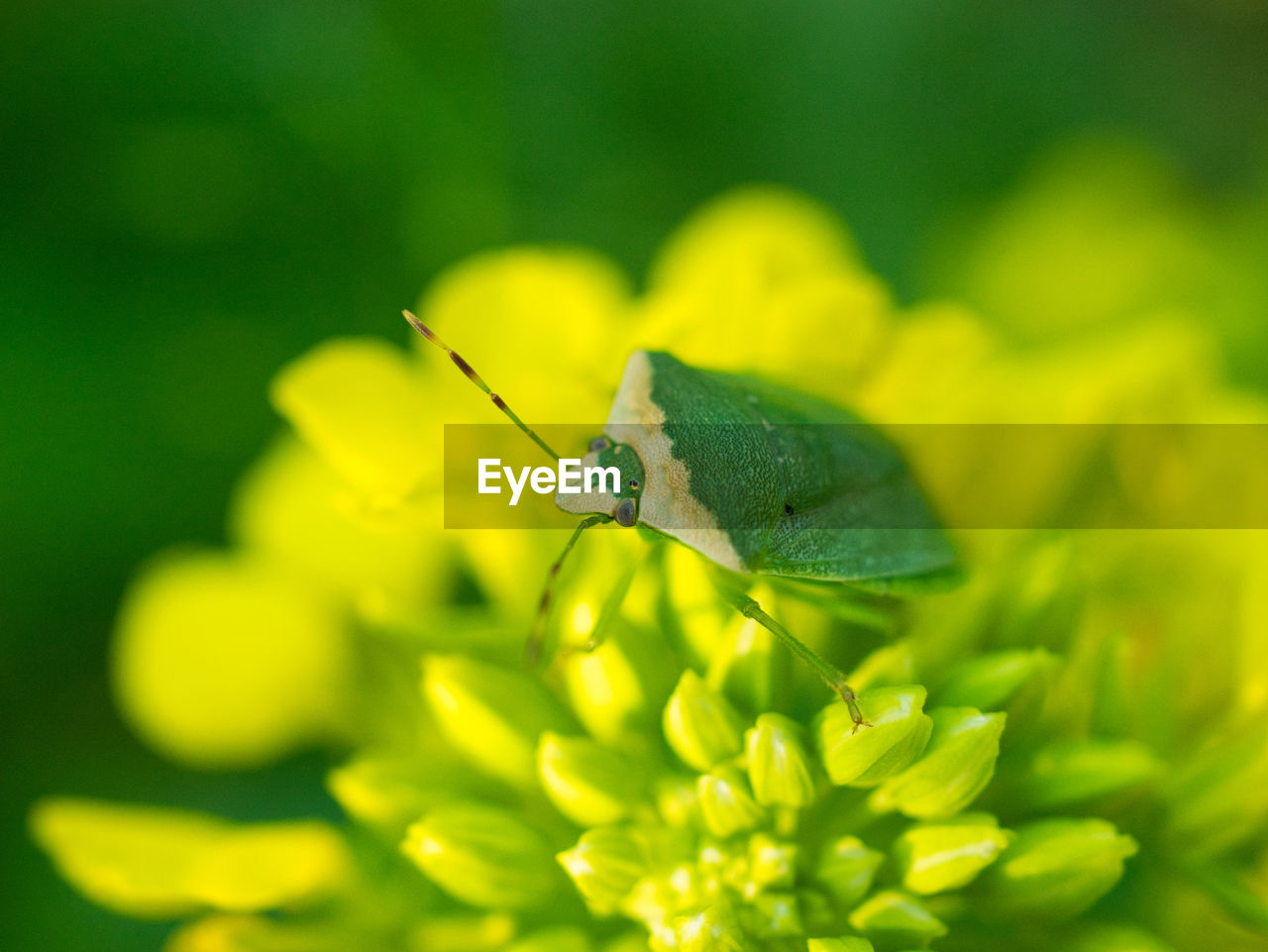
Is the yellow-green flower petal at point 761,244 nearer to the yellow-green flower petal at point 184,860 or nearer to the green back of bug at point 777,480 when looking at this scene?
the green back of bug at point 777,480

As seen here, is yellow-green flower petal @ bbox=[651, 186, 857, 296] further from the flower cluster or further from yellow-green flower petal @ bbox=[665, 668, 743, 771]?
yellow-green flower petal @ bbox=[665, 668, 743, 771]

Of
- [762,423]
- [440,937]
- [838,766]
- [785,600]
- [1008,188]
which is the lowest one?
[440,937]

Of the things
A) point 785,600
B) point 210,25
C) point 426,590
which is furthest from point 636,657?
point 210,25

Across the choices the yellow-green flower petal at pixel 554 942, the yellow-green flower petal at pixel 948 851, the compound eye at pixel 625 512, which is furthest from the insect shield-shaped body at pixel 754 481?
the yellow-green flower petal at pixel 554 942

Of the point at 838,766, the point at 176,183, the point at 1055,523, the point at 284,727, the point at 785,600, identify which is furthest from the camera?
the point at 176,183

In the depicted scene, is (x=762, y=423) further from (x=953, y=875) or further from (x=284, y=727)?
(x=284, y=727)

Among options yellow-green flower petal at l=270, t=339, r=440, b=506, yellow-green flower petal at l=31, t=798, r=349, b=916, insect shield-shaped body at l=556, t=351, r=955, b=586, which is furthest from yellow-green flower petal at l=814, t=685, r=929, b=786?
yellow-green flower petal at l=31, t=798, r=349, b=916

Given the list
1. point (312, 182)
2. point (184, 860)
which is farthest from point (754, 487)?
point (312, 182)
